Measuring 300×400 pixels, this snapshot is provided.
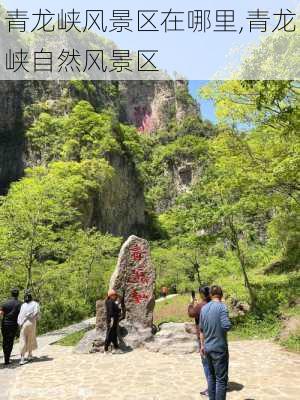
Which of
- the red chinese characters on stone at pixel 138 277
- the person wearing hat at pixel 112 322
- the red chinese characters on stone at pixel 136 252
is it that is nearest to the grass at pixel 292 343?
the red chinese characters on stone at pixel 138 277

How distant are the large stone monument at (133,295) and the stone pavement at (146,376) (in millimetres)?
Answer: 867

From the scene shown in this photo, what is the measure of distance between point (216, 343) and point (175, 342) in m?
5.86

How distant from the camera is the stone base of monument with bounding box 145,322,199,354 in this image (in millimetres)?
10477

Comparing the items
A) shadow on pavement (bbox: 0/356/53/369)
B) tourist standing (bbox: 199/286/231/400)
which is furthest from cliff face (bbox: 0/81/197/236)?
tourist standing (bbox: 199/286/231/400)

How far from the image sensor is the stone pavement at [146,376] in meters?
6.92

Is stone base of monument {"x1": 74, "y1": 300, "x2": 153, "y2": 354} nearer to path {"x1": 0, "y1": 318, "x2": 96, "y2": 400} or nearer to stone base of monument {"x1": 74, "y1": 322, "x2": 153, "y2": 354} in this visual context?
stone base of monument {"x1": 74, "y1": 322, "x2": 153, "y2": 354}

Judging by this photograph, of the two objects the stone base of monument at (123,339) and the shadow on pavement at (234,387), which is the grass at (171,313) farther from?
the shadow on pavement at (234,387)

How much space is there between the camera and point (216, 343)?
5.41 metres

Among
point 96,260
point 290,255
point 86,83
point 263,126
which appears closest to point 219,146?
point 263,126

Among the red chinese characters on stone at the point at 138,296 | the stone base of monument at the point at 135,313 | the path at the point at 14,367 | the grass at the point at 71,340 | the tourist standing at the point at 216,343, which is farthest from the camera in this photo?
the grass at the point at 71,340

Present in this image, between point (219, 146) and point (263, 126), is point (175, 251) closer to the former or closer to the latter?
point (219, 146)

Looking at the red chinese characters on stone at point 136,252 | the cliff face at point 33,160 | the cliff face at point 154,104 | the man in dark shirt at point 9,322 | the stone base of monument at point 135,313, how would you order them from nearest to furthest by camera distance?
the man in dark shirt at point 9,322, the stone base of monument at point 135,313, the red chinese characters on stone at point 136,252, the cliff face at point 33,160, the cliff face at point 154,104

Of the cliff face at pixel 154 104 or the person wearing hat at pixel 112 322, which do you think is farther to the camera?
the cliff face at pixel 154 104

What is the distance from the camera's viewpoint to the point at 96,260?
24625 mm
